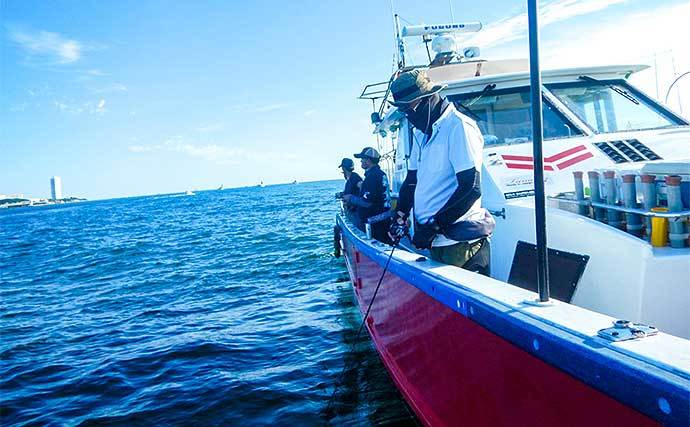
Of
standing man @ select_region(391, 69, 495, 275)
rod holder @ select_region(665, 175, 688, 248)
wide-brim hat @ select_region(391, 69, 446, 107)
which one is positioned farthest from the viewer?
wide-brim hat @ select_region(391, 69, 446, 107)

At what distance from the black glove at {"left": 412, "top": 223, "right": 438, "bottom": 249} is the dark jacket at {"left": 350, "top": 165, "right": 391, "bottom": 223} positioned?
123 inches

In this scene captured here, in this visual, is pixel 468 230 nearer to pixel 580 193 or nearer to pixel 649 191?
pixel 580 193

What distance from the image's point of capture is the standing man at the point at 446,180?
2816 millimetres

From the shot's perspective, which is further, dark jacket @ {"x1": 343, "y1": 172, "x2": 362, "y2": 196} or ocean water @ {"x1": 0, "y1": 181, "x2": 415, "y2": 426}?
dark jacket @ {"x1": 343, "y1": 172, "x2": 362, "y2": 196}

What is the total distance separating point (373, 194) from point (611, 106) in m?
2.99

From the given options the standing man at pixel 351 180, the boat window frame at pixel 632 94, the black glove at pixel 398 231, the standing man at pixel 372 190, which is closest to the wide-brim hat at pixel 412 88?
the black glove at pixel 398 231

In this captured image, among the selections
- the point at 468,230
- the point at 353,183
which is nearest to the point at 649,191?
the point at 468,230

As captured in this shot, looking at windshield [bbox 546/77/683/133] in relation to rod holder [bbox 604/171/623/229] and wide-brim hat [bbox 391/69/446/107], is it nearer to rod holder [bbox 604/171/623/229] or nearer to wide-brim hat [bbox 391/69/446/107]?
rod holder [bbox 604/171/623/229]

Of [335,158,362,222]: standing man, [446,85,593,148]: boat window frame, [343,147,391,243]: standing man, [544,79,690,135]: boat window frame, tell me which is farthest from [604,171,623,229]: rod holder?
[335,158,362,222]: standing man

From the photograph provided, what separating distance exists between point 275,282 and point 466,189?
927cm

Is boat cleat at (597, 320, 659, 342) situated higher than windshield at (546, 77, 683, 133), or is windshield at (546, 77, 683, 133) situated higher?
windshield at (546, 77, 683, 133)

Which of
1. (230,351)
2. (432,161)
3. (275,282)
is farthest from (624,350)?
(275,282)

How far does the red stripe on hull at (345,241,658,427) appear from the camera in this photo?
5.42 ft

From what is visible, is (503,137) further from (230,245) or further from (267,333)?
(230,245)
